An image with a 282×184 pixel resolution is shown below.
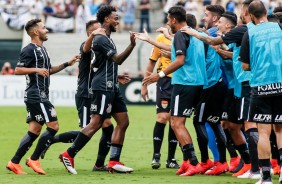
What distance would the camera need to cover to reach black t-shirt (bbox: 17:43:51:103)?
12969 mm

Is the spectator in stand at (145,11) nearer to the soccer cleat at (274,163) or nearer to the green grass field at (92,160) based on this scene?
the green grass field at (92,160)

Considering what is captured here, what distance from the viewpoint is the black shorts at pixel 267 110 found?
11.0m

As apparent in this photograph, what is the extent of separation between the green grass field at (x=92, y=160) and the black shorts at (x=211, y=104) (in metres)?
0.90

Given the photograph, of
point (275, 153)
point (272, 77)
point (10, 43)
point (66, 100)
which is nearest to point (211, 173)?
point (275, 153)

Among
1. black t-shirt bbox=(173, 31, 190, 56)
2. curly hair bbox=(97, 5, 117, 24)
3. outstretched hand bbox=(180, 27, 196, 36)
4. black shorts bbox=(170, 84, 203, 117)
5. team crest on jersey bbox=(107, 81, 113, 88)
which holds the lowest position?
black shorts bbox=(170, 84, 203, 117)

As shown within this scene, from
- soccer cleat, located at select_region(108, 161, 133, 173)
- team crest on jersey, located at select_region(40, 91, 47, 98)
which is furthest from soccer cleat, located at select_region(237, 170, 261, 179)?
team crest on jersey, located at select_region(40, 91, 47, 98)

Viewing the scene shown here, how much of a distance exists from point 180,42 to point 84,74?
2.37 metres

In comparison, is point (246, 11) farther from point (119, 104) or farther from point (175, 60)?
point (119, 104)

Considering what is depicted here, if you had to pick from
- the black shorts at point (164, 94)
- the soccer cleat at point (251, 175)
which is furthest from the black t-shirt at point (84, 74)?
the soccer cleat at point (251, 175)

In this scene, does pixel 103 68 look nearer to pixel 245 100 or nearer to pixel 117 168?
pixel 117 168

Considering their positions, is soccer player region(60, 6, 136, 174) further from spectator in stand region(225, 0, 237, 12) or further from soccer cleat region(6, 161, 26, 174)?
spectator in stand region(225, 0, 237, 12)

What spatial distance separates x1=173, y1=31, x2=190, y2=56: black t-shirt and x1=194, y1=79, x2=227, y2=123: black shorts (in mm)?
994

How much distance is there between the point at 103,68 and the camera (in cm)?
1293

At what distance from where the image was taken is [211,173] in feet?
42.4
